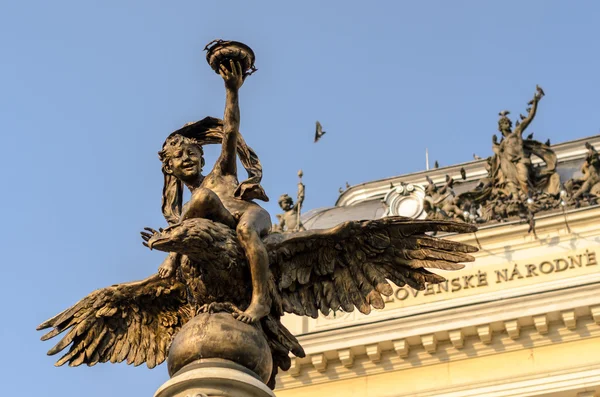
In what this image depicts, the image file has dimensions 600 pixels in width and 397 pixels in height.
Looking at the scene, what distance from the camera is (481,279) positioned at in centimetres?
2791

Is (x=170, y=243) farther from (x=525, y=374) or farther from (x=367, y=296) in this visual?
(x=525, y=374)

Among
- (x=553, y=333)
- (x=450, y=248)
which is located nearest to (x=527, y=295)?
(x=553, y=333)

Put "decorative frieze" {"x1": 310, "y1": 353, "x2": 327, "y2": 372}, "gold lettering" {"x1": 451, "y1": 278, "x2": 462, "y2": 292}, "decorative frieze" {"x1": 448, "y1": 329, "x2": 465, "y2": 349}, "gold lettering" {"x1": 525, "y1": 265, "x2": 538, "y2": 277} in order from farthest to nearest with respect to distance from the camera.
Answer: "gold lettering" {"x1": 451, "y1": 278, "x2": 462, "y2": 292} < "gold lettering" {"x1": 525, "y1": 265, "x2": 538, "y2": 277} < "decorative frieze" {"x1": 310, "y1": 353, "x2": 327, "y2": 372} < "decorative frieze" {"x1": 448, "y1": 329, "x2": 465, "y2": 349}

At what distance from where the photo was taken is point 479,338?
2691cm

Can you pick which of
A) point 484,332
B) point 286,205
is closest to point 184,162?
point 484,332

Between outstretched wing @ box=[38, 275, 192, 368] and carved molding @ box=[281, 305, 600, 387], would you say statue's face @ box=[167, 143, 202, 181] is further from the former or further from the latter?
carved molding @ box=[281, 305, 600, 387]

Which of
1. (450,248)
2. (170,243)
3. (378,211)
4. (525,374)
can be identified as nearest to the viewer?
(170,243)

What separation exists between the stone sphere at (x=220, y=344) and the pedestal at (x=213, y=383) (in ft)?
0.27

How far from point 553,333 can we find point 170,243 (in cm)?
2093

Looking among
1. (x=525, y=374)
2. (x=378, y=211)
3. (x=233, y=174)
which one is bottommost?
(x=233, y=174)

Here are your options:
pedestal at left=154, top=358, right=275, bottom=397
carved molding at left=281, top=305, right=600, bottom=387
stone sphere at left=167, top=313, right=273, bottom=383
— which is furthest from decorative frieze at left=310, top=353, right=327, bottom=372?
pedestal at left=154, top=358, right=275, bottom=397

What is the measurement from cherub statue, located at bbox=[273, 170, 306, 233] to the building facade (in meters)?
2.70

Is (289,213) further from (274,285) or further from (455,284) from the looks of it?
(274,285)

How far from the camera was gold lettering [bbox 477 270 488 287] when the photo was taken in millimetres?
27859
